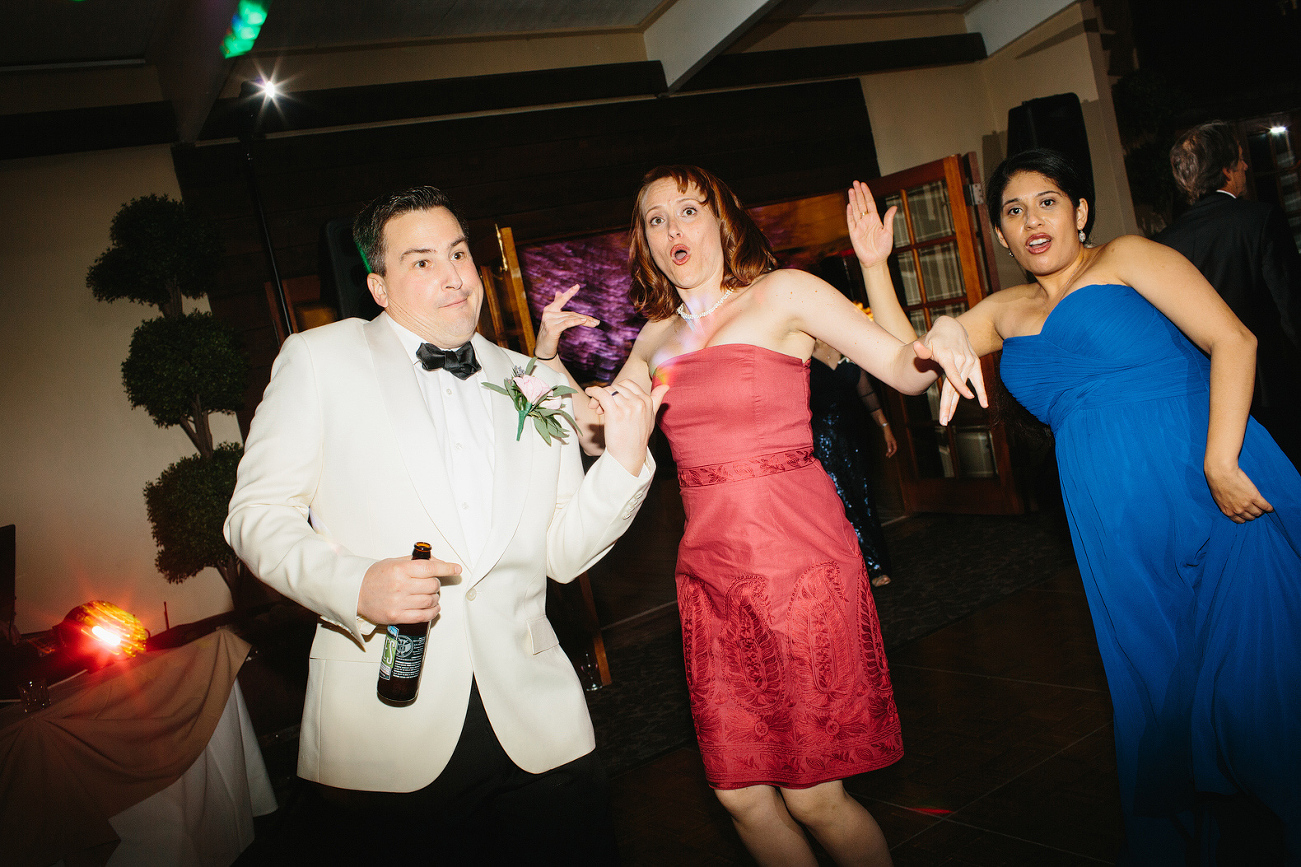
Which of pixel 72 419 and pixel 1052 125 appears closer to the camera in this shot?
pixel 72 419

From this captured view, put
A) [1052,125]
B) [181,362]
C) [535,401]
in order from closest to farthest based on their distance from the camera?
1. [535,401]
2. [181,362]
3. [1052,125]

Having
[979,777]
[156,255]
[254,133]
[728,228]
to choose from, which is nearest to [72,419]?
[156,255]

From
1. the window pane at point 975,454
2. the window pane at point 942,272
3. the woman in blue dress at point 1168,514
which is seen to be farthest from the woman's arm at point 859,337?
the window pane at point 975,454

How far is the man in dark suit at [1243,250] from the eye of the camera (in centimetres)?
318

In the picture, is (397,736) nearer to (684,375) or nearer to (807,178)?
(684,375)

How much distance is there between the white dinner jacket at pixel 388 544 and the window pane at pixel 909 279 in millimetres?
5266

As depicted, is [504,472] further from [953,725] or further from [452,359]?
[953,725]

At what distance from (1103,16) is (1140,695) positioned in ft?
21.1

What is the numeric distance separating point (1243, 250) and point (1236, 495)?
5.93 feet

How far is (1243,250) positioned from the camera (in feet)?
10.5

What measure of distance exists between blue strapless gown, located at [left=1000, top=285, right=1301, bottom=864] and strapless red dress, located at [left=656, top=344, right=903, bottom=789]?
1.92 feet

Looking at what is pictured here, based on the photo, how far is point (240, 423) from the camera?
4.77 meters

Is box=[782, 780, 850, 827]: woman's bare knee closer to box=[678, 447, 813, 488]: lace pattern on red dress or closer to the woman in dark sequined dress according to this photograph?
box=[678, 447, 813, 488]: lace pattern on red dress

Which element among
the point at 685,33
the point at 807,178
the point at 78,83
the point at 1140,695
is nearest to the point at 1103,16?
the point at 807,178
